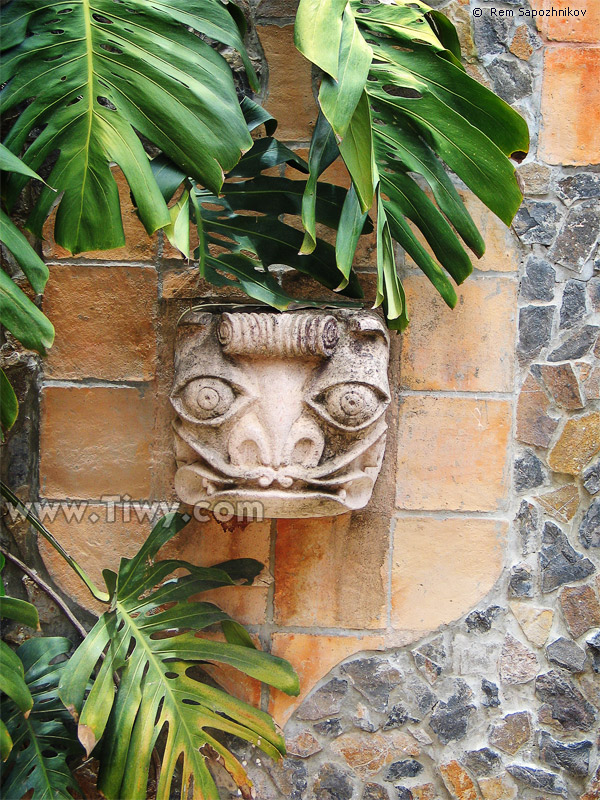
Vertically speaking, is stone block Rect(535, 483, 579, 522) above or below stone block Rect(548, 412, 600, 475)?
below

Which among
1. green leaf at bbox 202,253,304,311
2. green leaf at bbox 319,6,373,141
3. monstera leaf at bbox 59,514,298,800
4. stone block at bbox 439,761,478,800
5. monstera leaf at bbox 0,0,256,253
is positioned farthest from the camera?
stone block at bbox 439,761,478,800

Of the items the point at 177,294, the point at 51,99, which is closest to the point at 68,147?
the point at 51,99

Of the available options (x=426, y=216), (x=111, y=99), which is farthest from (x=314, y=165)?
(x=111, y=99)

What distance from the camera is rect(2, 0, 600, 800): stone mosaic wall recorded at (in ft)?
5.92

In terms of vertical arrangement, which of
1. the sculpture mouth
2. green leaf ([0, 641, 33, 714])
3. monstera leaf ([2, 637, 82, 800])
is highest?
the sculpture mouth

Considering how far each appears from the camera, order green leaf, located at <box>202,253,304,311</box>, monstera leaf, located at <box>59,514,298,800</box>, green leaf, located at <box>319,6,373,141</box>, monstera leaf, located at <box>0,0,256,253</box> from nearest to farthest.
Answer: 1. green leaf, located at <box>319,6,373,141</box>
2. monstera leaf, located at <box>0,0,256,253</box>
3. monstera leaf, located at <box>59,514,298,800</box>
4. green leaf, located at <box>202,253,304,311</box>

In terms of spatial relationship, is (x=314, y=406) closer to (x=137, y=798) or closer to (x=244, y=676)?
(x=244, y=676)

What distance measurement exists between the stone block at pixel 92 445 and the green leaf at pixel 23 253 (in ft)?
1.73

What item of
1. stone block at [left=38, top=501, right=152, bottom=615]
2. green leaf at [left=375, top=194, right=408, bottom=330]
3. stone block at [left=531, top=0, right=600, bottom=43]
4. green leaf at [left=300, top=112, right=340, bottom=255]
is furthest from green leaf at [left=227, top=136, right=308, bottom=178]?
stone block at [left=38, top=501, right=152, bottom=615]

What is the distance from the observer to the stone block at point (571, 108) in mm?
1861

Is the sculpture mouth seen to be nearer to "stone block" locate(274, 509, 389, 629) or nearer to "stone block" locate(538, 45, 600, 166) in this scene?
"stone block" locate(274, 509, 389, 629)

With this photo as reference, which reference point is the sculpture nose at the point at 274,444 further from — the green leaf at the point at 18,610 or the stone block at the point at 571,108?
the stone block at the point at 571,108

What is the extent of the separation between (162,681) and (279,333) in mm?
726

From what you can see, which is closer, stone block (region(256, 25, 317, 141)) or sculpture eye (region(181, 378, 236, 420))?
sculpture eye (region(181, 378, 236, 420))
